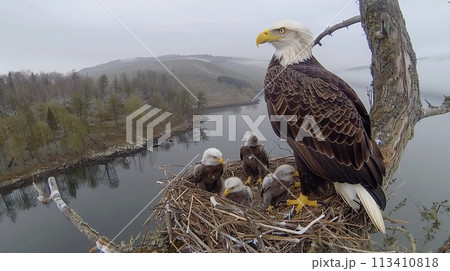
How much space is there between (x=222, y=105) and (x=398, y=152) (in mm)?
2854

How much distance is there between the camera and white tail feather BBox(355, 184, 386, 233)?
1.41 m

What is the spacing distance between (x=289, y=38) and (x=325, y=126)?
0.70 meters

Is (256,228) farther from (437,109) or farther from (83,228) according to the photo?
(437,109)

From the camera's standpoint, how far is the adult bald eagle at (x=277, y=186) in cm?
209

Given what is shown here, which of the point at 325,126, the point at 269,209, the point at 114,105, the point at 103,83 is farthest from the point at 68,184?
the point at 325,126

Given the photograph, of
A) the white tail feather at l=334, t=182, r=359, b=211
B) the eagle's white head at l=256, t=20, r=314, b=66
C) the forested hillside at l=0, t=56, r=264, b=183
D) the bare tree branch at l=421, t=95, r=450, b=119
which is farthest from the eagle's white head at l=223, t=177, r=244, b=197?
the forested hillside at l=0, t=56, r=264, b=183

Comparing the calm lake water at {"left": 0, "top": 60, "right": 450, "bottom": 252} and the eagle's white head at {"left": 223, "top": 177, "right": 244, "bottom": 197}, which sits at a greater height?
the eagle's white head at {"left": 223, "top": 177, "right": 244, "bottom": 197}

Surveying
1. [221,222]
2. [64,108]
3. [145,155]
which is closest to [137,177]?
[145,155]

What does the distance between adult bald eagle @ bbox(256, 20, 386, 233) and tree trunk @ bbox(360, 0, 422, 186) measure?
202 mm

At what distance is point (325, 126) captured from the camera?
61.9 inches

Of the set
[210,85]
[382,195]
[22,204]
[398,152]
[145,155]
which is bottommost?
[22,204]

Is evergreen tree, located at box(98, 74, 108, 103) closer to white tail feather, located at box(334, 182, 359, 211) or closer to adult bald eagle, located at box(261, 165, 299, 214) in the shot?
adult bald eagle, located at box(261, 165, 299, 214)

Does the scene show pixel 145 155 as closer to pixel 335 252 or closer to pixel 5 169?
pixel 335 252

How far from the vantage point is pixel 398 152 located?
180cm
